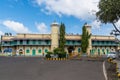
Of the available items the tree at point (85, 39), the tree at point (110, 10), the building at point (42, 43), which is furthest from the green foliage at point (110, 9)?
the tree at point (85, 39)

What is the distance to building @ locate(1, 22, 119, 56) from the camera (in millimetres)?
84438

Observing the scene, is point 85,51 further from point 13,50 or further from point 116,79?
point 116,79

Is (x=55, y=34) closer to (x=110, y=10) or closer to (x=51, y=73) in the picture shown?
(x=51, y=73)

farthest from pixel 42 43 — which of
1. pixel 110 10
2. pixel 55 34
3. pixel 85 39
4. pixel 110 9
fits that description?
pixel 110 9

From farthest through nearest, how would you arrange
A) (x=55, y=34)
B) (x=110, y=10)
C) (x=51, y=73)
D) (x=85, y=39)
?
1. (x=85, y=39)
2. (x=55, y=34)
3. (x=51, y=73)
4. (x=110, y=10)

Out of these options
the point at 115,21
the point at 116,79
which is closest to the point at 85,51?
the point at 115,21

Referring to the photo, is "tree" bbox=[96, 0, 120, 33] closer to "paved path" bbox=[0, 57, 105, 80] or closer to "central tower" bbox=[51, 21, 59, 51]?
"paved path" bbox=[0, 57, 105, 80]

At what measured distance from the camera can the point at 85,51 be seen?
86312 mm

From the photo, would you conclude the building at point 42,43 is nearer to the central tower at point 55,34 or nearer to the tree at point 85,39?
the central tower at point 55,34

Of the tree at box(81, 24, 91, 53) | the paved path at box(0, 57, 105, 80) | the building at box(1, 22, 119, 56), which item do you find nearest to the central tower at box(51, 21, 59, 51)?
the building at box(1, 22, 119, 56)

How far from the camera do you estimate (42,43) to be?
85.9 metres

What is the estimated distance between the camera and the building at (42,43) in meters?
84.4

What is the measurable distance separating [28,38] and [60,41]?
10473 mm

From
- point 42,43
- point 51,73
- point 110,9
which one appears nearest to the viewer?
point 110,9
